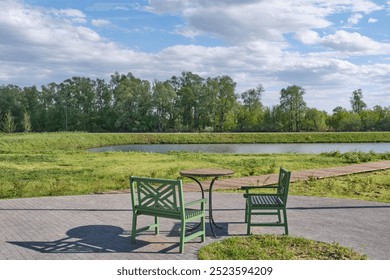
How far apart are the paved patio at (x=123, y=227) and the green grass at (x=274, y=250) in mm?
259

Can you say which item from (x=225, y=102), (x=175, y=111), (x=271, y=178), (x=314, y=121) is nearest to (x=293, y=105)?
(x=314, y=121)

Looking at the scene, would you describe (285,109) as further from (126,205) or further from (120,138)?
(126,205)

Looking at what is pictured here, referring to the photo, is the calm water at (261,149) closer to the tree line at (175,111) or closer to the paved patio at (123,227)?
the paved patio at (123,227)

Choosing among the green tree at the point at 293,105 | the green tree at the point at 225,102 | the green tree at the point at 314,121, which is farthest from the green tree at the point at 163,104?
the green tree at the point at 314,121

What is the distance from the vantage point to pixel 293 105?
79875 mm

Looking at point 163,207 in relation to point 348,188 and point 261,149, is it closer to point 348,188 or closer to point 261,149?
point 348,188

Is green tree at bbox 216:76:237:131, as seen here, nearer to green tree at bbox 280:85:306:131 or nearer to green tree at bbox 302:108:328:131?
green tree at bbox 280:85:306:131

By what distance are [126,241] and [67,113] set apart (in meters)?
82.1

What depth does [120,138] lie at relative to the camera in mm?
57219

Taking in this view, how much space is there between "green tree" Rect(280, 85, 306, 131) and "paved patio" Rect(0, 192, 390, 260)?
72463mm

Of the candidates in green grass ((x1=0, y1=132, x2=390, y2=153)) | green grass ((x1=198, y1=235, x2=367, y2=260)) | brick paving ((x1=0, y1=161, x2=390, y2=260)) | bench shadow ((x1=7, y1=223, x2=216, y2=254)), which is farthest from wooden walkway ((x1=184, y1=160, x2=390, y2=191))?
green grass ((x1=0, y1=132, x2=390, y2=153))

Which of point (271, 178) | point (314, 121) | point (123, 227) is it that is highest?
point (314, 121)

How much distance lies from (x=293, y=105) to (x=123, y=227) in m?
76.3

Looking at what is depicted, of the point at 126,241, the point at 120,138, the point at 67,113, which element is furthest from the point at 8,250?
the point at 67,113
